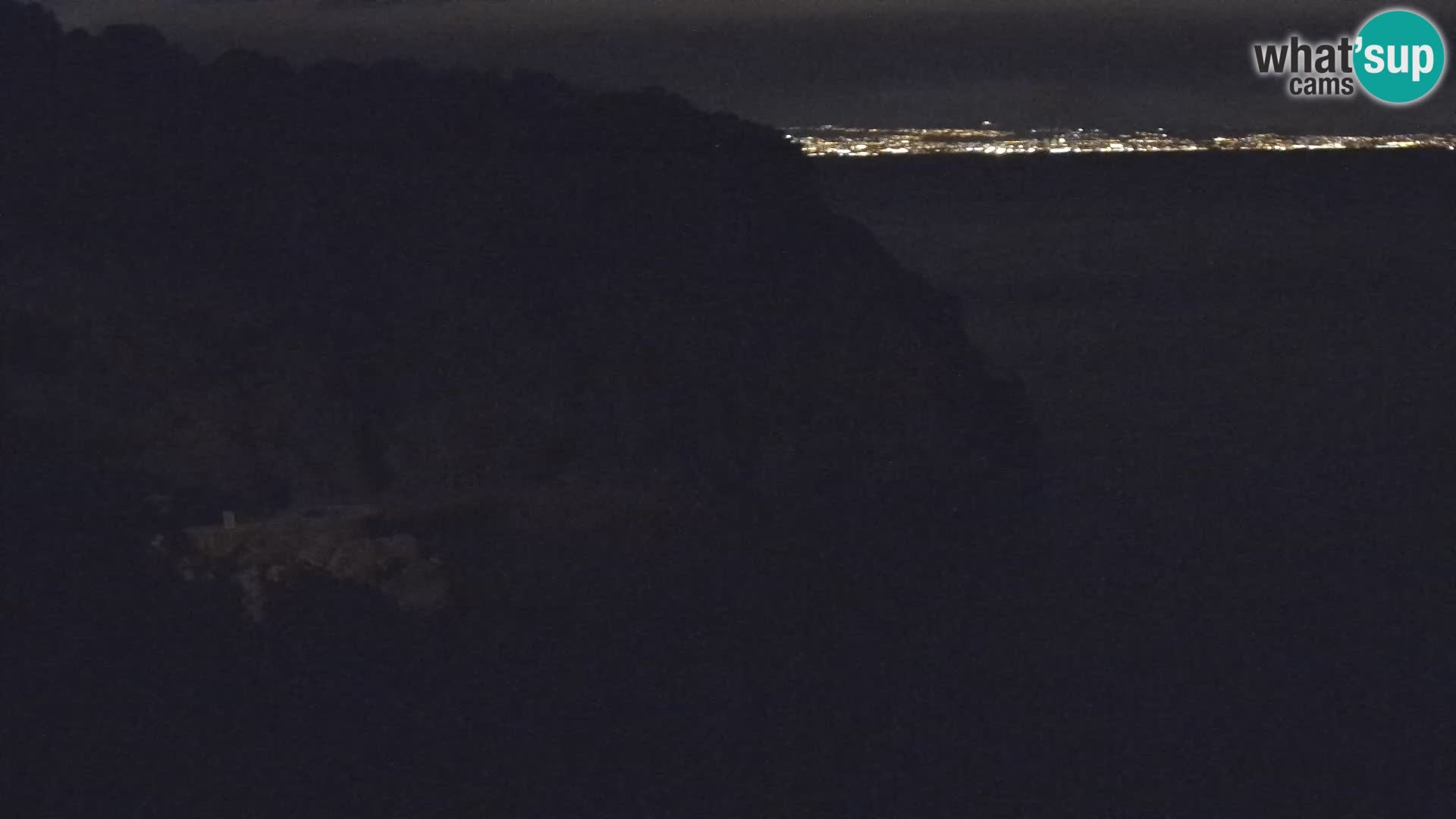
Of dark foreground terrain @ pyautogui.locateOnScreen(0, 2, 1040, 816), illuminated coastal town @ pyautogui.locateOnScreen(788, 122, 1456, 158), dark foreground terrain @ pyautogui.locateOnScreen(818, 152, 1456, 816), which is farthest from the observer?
illuminated coastal town @ pyautogui.locateOnScreen(788, 122, 1456, 158)

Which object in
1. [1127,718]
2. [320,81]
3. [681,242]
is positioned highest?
[320,81]

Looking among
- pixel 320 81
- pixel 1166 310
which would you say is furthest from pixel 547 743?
pixel 1166 310

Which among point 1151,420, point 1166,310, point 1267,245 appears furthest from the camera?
point 1267,245

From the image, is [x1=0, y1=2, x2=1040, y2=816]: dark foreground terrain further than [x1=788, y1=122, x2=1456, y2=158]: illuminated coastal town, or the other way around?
[x1=788, y1=122, x2=1456, y2=158]: illuminated coastal town

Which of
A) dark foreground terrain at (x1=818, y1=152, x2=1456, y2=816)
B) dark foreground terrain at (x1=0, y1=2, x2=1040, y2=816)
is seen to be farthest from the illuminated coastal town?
dark foreground terrain at (x1=0, y1=2, x2=1040, y2=816)

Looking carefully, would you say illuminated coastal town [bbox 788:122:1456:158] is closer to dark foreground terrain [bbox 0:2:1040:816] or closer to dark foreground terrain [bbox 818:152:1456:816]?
dark foreground terrain [bbox 818:152:1456:816]

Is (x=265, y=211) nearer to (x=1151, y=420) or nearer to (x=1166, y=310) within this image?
(x=1151, y=420)

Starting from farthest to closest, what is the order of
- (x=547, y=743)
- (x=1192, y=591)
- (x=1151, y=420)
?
(x=1151, y=420) → (x=1192, y=591) → (x=547, y=743)
